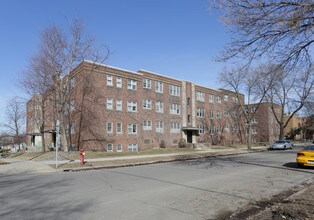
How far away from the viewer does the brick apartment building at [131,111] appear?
3216 cm

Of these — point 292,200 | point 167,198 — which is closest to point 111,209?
point 167,198

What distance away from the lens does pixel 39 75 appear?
29.4m

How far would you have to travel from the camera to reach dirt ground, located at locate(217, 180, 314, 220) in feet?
19.4

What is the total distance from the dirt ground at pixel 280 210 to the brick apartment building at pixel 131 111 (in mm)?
25374

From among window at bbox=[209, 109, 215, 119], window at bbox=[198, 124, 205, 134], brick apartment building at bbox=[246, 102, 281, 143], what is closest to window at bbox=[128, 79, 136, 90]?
window at bbox=[198, 124, 205, 134]

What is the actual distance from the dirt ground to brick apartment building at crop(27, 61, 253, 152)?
25.4m

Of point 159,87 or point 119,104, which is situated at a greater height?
point 159,87

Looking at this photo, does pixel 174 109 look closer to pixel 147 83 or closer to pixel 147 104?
pixel 147 104

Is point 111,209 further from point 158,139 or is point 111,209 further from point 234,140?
point 234,140

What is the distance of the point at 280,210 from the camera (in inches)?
251

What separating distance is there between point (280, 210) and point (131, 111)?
30665mm

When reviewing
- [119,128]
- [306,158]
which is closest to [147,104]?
[119,128]

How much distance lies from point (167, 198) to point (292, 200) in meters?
3.46

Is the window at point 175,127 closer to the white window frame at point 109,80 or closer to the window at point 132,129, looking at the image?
the window at point 132,129
